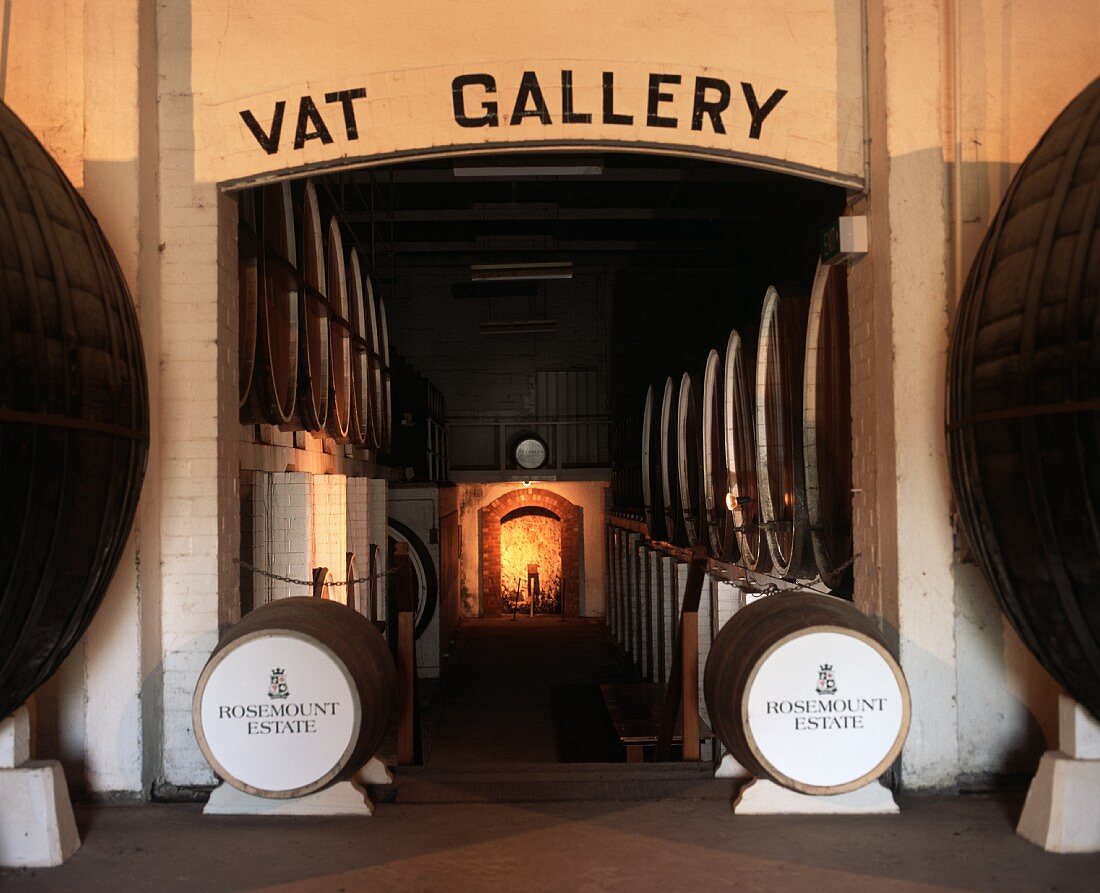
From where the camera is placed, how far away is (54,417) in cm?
271

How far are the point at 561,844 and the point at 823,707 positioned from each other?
947mm

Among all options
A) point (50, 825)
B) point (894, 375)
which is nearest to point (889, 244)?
point (894, 375)

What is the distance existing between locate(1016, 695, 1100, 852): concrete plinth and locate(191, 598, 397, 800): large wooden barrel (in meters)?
2.16

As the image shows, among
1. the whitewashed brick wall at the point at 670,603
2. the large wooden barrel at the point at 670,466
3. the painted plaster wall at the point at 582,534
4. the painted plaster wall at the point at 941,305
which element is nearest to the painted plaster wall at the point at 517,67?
the painted plaster wall at the point at 941,305

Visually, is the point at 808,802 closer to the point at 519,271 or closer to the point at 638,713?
the point at 638,713

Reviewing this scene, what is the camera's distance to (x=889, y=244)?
413 centimetres

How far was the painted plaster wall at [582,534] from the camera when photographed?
15.1m

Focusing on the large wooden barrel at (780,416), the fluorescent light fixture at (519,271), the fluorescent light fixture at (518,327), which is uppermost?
the fluorescent light fixture at (519,271)

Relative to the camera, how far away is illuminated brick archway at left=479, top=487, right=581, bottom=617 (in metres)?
15.2

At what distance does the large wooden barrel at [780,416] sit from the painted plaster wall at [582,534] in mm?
9907

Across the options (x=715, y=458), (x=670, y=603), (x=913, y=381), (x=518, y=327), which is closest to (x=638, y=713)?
(x=670, y=603)

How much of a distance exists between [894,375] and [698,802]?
174cm

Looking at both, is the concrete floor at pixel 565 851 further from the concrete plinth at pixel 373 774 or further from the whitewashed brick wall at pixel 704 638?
the whitewashed brick wall at pixel 704 638

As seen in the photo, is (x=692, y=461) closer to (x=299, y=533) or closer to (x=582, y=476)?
(x=299, y=533)
